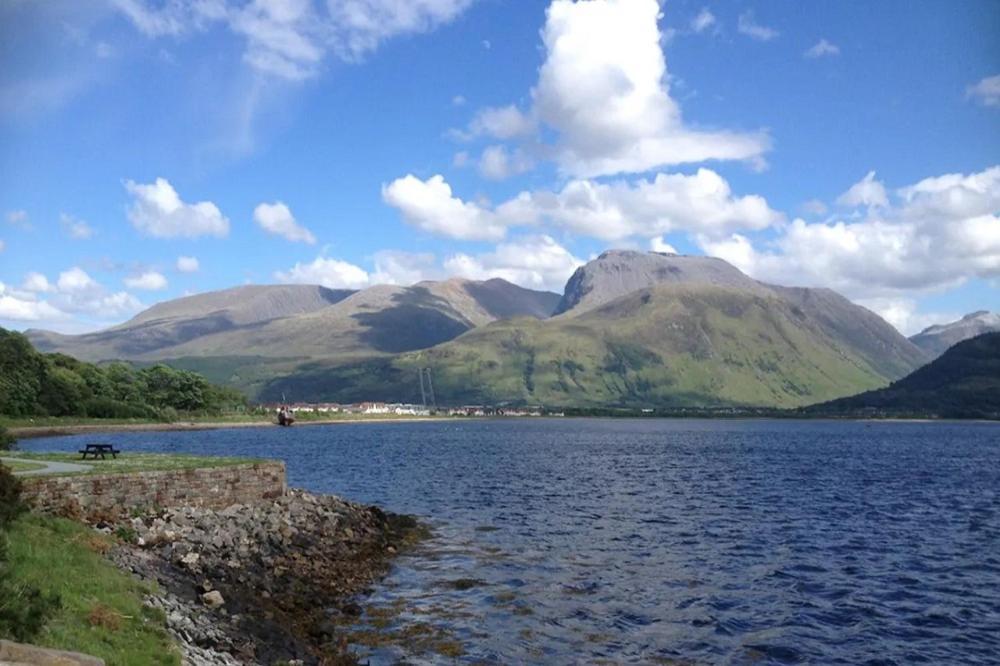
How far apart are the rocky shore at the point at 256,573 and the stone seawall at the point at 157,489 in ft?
3.20

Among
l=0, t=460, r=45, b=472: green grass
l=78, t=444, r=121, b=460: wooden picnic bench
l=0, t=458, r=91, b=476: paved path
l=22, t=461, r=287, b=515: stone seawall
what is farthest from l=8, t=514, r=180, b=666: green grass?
l=78, t=444, r=121, b=460: wooden picnic bench

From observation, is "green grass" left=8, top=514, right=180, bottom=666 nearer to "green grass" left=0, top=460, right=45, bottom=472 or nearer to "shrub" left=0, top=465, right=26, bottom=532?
"shrub" left=0, top=465, right=26, bottom=532

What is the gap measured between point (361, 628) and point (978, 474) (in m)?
101

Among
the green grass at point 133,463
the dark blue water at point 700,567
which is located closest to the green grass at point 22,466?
the green grass at point 133,463

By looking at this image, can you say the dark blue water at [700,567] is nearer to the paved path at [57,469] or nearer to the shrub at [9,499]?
the shrub at [9,499]

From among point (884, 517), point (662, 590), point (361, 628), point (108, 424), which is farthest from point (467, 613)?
point (108, 424)

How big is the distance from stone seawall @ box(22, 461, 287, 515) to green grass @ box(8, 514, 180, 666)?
5721 mm

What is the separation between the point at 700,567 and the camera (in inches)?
1610

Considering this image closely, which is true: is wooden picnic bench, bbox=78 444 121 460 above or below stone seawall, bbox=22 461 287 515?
above

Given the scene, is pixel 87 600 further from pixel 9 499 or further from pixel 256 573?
pixel 256 573

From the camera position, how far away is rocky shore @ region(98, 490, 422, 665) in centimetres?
2317

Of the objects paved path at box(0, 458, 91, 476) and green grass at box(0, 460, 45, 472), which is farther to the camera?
green grass at box(0, 460, 45, 472)

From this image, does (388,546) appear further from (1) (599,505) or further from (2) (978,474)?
(2) (978,474)

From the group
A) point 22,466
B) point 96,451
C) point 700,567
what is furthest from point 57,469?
point 700,567
